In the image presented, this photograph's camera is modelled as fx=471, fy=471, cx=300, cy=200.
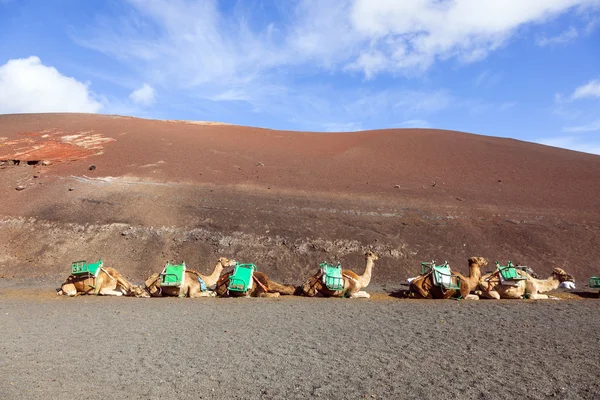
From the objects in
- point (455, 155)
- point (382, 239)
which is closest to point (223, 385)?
point (382, 239)

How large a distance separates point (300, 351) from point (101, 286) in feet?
26.4

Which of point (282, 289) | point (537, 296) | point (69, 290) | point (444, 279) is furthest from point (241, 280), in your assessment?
point (537, 296)

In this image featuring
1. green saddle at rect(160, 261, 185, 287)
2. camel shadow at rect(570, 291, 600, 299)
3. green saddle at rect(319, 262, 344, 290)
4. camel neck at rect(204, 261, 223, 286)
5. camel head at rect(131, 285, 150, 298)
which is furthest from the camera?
camel neck at rect(204, 261, 223, 286)

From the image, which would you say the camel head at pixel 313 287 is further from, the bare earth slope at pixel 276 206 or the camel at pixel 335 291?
the bare earth slope at pixel 276 206

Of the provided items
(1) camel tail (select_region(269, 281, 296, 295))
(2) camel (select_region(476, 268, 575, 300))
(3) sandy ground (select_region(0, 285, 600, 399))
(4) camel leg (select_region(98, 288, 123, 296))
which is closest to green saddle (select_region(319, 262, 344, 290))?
(1) camel tail (select_region(269, 281, 296, 295))

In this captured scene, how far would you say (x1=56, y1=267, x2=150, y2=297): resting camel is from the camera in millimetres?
12797

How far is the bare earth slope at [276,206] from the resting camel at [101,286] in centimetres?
383

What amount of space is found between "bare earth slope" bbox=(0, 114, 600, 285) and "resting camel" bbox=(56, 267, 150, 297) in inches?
151

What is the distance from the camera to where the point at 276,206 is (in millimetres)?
22766

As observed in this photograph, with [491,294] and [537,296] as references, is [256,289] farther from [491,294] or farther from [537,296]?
[537,296]

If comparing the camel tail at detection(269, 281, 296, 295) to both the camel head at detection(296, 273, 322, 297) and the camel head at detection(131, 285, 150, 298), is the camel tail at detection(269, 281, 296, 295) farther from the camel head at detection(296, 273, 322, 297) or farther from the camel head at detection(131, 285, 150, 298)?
the camel head at detection(131, 285, 150, 298)

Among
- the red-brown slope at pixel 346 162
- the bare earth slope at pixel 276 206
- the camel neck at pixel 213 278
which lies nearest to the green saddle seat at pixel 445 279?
the bare earth slope at pixel 276 206

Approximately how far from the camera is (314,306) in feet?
37.0

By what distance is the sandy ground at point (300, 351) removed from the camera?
5.47 meters
